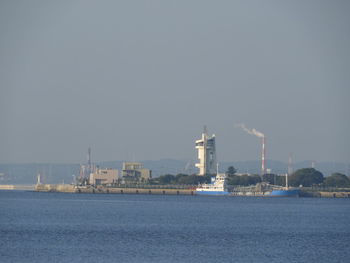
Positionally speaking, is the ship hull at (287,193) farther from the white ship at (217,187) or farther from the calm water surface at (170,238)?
the calm water surface at (170,238)

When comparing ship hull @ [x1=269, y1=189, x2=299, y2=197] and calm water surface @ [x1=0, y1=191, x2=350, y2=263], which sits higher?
ship hull @ [x1=269, y1=189, x2=299, y2=197]

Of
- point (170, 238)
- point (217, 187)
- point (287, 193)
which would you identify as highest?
point (217, 187)

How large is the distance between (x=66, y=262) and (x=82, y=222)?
108 ft

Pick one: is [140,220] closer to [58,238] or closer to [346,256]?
[58,238]

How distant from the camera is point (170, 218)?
96375 millimetres

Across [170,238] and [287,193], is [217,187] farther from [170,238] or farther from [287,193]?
[170,238]

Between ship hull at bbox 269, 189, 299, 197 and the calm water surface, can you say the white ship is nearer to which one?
ship hull at bbox 269, 189, 299, 197

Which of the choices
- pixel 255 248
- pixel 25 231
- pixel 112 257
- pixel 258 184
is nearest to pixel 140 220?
pixel 25 231

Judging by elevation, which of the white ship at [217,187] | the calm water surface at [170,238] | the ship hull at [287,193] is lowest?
the calm water surface at [170,238]

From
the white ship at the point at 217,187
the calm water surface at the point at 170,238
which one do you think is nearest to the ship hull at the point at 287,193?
the white ship at the point at 217,187

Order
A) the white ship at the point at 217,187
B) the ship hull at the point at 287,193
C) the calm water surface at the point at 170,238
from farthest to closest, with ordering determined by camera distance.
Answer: the white ship at the point at 217,187
the ship hull at the point at 287,193
the calm water surface at the point at 170,238

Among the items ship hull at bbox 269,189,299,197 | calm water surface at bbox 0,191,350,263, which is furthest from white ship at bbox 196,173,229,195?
calm water surface at bbox 0,191,350,263

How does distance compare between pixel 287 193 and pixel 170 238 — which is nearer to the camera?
pixel 170 238

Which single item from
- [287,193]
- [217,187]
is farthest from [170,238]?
[217,187]
